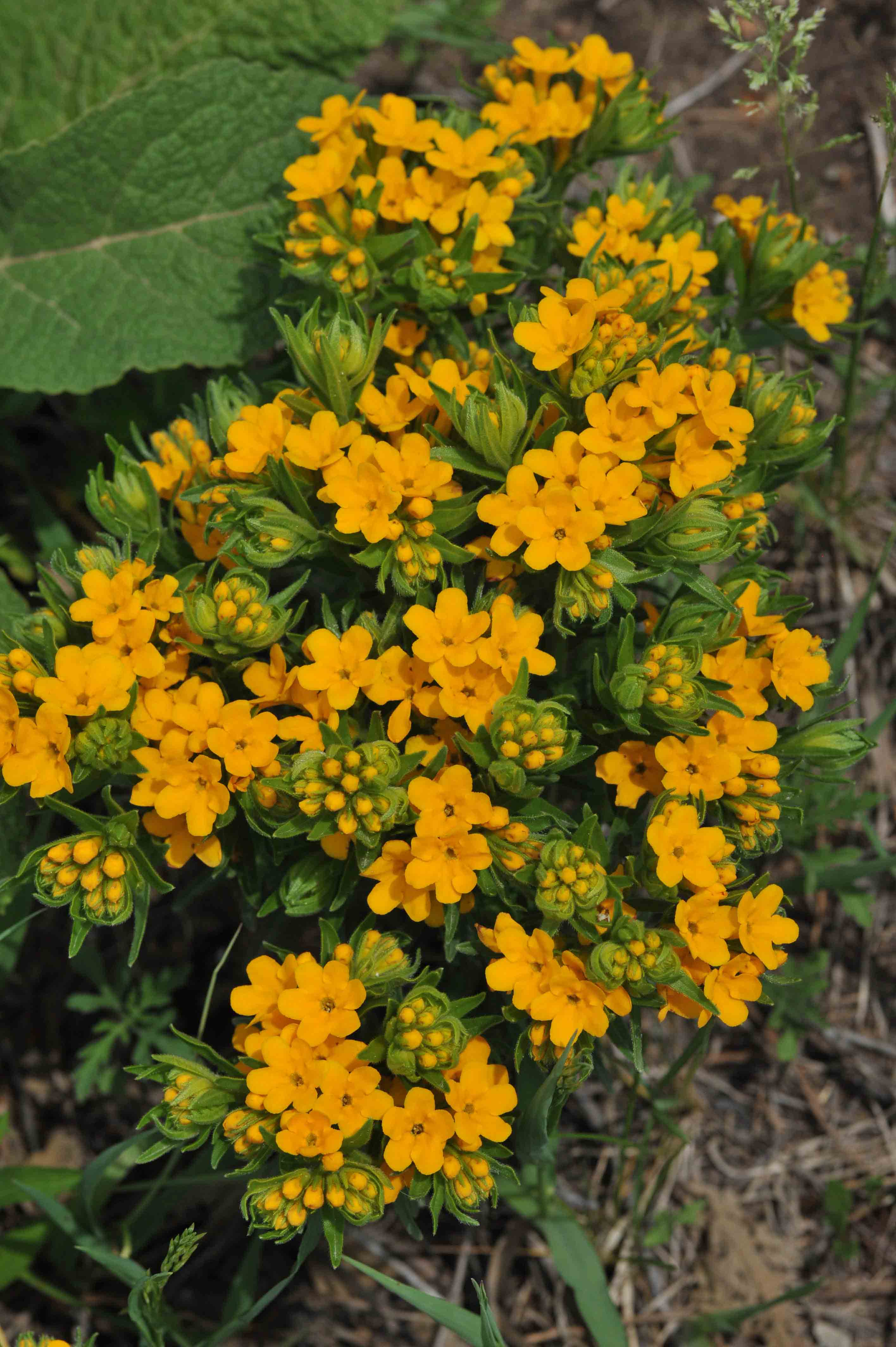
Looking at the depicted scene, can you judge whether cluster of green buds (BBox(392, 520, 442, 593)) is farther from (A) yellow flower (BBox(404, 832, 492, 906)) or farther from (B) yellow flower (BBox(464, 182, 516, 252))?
(B) yellow flower (BBox(464, 182, 516, 252))

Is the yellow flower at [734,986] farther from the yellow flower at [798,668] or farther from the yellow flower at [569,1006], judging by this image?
the yellow flower at [798,668]

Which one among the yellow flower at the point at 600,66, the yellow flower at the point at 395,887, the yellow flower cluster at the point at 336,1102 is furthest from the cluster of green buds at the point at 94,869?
the yellow flower at the point at 600,66

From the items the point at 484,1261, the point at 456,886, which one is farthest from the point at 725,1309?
the point at 456,886

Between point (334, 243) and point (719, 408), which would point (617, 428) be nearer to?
point (719, 408)

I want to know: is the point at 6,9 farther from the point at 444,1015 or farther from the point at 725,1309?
the point at 725,1309

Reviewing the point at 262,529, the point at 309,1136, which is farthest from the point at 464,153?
the point at 309,1136
